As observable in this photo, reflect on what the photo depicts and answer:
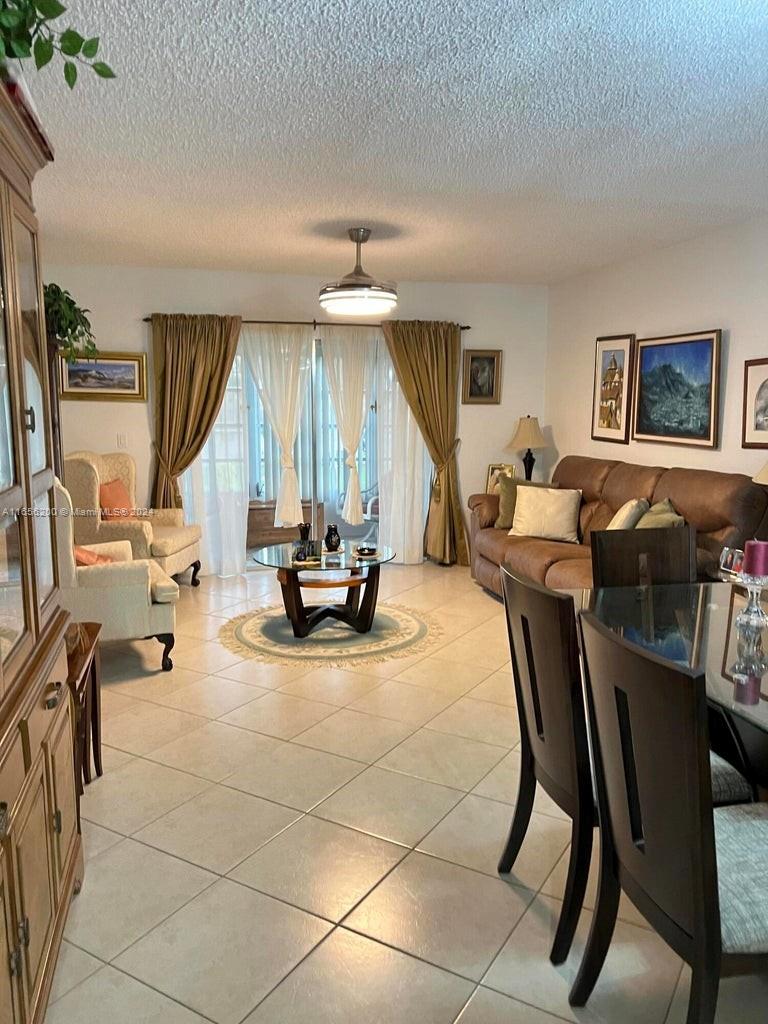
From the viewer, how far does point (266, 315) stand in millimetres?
6316

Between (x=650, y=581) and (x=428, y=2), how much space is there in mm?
2233

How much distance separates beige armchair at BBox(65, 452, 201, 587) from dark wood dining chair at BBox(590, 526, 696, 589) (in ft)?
11.0

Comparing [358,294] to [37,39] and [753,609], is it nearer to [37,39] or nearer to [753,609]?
[753,609]

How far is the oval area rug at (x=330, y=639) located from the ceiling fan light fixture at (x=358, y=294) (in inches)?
82.0

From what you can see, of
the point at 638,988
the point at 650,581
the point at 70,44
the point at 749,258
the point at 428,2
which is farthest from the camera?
the point at 749,258

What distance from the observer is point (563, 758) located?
6.50 ft

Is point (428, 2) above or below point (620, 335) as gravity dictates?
above

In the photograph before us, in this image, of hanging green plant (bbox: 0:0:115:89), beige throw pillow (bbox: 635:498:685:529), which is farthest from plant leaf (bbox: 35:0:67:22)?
beige throw pillow (bbox: 635:498:685:529)

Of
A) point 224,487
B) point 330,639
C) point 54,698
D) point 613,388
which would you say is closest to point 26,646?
point 54,698

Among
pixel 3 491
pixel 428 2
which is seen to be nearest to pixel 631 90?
pixel 428 2

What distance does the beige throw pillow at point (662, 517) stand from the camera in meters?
4.22

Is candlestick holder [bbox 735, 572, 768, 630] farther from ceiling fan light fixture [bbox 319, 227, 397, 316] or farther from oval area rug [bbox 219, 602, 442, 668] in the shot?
ceiling fan light fixture [bbox 319, 227, 397, 316]

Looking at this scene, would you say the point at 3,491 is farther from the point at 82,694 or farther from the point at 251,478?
the point at 251,478

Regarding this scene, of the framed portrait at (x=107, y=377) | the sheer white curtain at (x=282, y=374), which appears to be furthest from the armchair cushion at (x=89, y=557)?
the sheer white curtain at (x=282, y=374)
